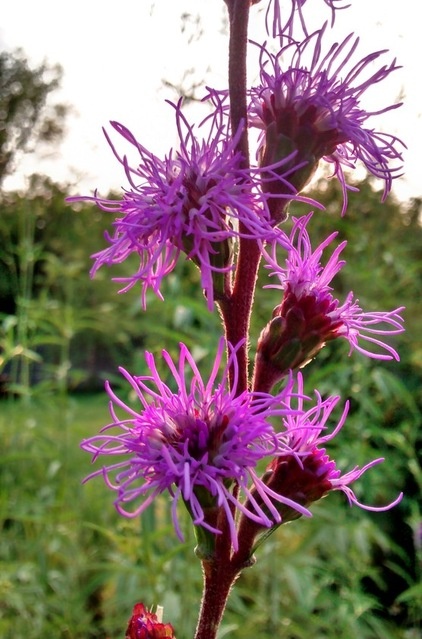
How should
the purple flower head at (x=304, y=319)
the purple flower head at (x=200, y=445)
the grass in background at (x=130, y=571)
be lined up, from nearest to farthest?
the purple flower head at (x=200, y=445)
the purple flower head at (x=304, y=319)
the grass in background at (x=130, y=571)

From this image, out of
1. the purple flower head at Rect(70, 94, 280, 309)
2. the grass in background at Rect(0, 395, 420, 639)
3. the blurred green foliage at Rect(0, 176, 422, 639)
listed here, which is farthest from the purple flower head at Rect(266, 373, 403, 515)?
the grass in background at Rect(0, 395, 420, 639)

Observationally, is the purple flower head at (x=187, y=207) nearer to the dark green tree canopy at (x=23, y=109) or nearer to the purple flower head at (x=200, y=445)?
the purple flower head at (x=200, y=445)

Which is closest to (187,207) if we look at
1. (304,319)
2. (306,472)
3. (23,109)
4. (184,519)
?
(304,319)

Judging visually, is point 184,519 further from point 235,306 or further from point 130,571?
point 235,306

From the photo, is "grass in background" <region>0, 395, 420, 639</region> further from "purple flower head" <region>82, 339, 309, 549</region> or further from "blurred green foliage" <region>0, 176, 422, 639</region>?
"purple flower head" <region>82, 339, 309, 549</region>

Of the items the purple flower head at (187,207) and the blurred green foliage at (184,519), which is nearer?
the purple flower head at (187,207)

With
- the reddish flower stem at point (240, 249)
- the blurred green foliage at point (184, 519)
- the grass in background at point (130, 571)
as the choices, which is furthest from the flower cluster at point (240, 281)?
the grass in background at point (130, 571)

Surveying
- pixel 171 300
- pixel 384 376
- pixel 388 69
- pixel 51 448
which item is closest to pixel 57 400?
pixel 51 448
